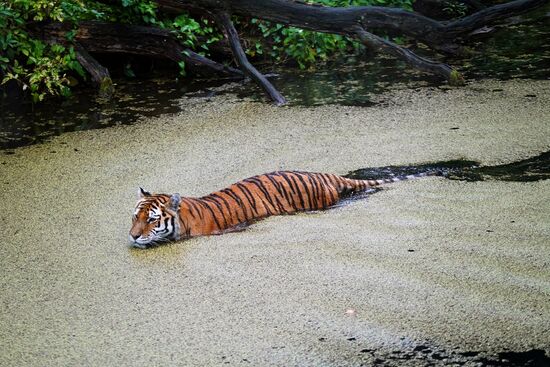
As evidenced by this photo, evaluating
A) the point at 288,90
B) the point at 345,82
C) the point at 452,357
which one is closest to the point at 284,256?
the point at 452,357

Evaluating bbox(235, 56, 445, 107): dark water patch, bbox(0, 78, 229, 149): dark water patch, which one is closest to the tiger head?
bbox(0, 78, 229, 149): dark water patch

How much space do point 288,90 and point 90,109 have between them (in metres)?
1.36

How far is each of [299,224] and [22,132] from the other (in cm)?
236

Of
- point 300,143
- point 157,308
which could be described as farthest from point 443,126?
point 157,308

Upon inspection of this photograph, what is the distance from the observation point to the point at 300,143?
4469 mm

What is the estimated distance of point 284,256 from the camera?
3.02 meters

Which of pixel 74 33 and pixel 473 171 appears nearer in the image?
pixel 473 171

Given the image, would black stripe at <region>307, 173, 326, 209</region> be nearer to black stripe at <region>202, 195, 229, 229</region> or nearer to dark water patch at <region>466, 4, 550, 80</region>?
black stripe at <region>202, 195, 229, 229</region>

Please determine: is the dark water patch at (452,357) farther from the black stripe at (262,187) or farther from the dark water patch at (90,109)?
the dark water patch at (90,109)

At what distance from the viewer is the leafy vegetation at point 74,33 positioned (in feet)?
16.6

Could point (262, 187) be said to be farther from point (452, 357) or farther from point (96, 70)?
point (96, 70)

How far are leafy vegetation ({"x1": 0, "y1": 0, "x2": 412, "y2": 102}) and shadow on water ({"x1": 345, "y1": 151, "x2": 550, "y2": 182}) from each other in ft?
6.81

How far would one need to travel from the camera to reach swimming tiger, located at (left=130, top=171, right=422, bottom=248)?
331 cm

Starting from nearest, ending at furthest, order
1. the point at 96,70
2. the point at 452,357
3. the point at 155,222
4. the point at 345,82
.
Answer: the point at 452,357
the point at 155,222
the point at 96,70
the point at 345,82
